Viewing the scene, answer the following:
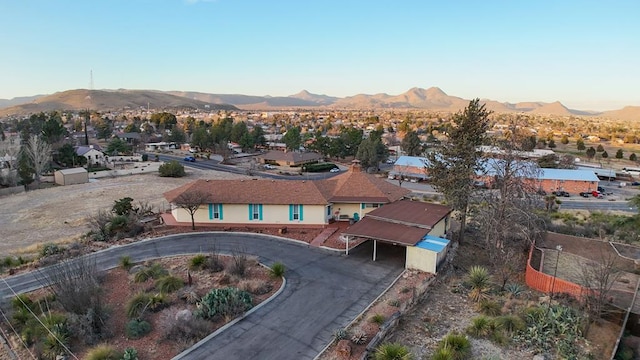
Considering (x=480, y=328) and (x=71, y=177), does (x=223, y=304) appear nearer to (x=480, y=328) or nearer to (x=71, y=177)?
(x=480, y=328)

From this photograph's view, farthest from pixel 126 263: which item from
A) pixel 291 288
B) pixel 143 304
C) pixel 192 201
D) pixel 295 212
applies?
pixel 295 212

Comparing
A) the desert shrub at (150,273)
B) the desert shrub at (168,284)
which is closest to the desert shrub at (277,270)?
the desert shrub at (168,284)

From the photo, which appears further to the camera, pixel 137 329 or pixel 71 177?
pixel 71 177

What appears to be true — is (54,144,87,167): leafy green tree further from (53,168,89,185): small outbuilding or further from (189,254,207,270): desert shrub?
(189,254,207,270): desert shrub

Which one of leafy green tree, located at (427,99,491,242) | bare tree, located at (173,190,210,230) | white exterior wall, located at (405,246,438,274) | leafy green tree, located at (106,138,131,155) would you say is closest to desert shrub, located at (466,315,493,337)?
white exterior wall, located at (405,246,438,274)

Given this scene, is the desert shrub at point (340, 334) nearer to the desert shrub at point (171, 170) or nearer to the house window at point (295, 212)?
the house window at point (295, 212)

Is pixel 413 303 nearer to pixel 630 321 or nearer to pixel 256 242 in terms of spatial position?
pixel 630 321
